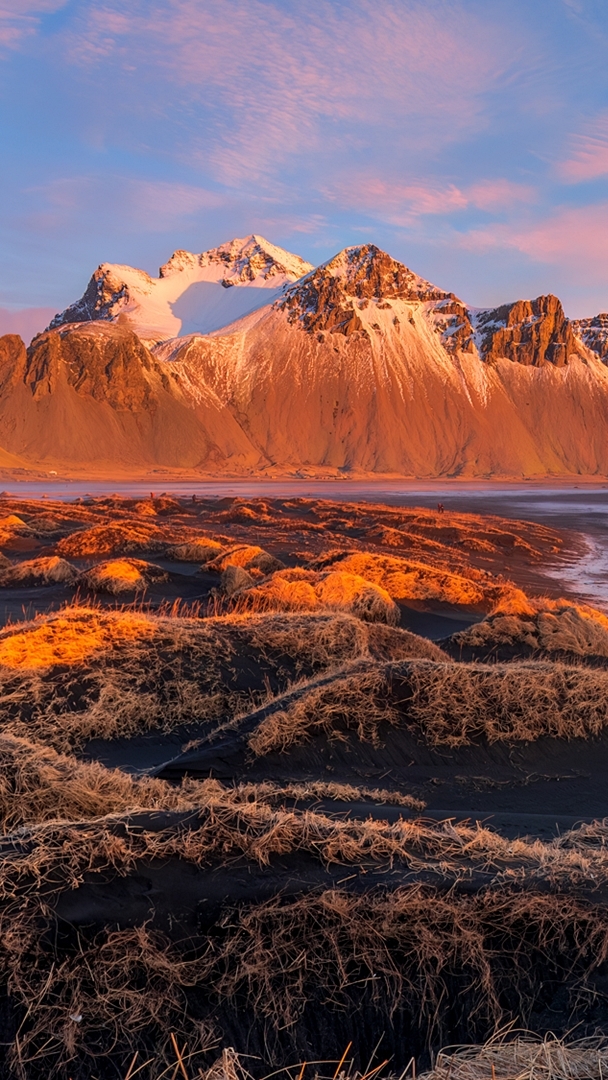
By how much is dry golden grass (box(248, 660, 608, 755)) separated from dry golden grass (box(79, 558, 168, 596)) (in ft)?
29.1

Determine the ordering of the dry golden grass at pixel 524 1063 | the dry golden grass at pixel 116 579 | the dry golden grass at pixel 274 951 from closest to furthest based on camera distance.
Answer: the dry golden grass at pixel 524 1063 → the dry golden grass at pixel 274 951 → the dry golden grass at pixel 116 579

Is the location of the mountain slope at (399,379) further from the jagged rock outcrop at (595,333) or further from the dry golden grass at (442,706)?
the dry golden grass at (442,706)

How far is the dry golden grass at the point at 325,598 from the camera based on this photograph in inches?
538

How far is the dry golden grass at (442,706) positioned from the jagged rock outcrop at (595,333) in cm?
16224

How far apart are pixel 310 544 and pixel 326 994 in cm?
2320

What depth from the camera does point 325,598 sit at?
45.3ft

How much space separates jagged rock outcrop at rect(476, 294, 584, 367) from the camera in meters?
138

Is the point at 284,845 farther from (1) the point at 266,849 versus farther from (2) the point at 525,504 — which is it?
(2) the point at 525,504

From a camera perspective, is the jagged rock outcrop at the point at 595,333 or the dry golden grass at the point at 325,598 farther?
the jagged rock outcrop at the point at 595,333

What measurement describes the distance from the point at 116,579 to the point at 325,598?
195 inches

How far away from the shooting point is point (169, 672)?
8773 millimetres

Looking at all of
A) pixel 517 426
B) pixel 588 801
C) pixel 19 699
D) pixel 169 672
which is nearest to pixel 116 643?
pixel 169 672

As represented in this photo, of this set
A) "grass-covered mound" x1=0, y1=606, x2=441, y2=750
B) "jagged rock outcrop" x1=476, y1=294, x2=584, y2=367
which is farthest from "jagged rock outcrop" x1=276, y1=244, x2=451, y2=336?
"grass-covered mound" x1=0, y1=606, x2=441, y2=750

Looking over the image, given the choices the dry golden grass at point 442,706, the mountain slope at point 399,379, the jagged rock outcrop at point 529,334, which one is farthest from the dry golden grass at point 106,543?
the jagged rock outcrop at point 529,334
